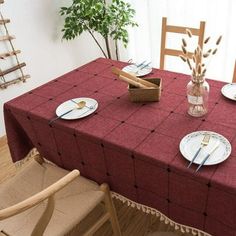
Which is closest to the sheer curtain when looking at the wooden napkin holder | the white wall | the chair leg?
the white wall

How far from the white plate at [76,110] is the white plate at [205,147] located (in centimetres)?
45

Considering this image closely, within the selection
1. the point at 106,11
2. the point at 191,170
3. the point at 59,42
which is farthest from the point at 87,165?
the point at 59,42

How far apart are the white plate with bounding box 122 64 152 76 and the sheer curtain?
1019 mm

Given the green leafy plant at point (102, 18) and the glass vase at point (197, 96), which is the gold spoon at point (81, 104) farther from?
the green leafy plant at point (102, 18)

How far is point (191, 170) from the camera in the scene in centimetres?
85

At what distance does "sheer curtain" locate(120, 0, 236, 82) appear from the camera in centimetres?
214

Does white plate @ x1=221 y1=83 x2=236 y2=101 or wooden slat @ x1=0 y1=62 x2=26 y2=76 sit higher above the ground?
white plate @ x1=221 y1=83 x2=236 y2=101

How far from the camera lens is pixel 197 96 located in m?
1.06

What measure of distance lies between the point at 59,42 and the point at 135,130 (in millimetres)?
1988

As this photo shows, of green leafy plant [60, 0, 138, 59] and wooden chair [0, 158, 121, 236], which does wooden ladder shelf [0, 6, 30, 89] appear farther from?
wooden chair [0, 158, 121, 236]

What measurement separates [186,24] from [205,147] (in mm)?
1687

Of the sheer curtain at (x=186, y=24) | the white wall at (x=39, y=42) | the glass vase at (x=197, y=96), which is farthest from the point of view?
the white wall at (x=39, y=42)

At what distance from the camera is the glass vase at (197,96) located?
40.7 inches

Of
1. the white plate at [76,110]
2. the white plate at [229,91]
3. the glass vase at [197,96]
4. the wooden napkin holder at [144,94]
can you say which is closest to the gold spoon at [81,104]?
the white plate at [76,110]
